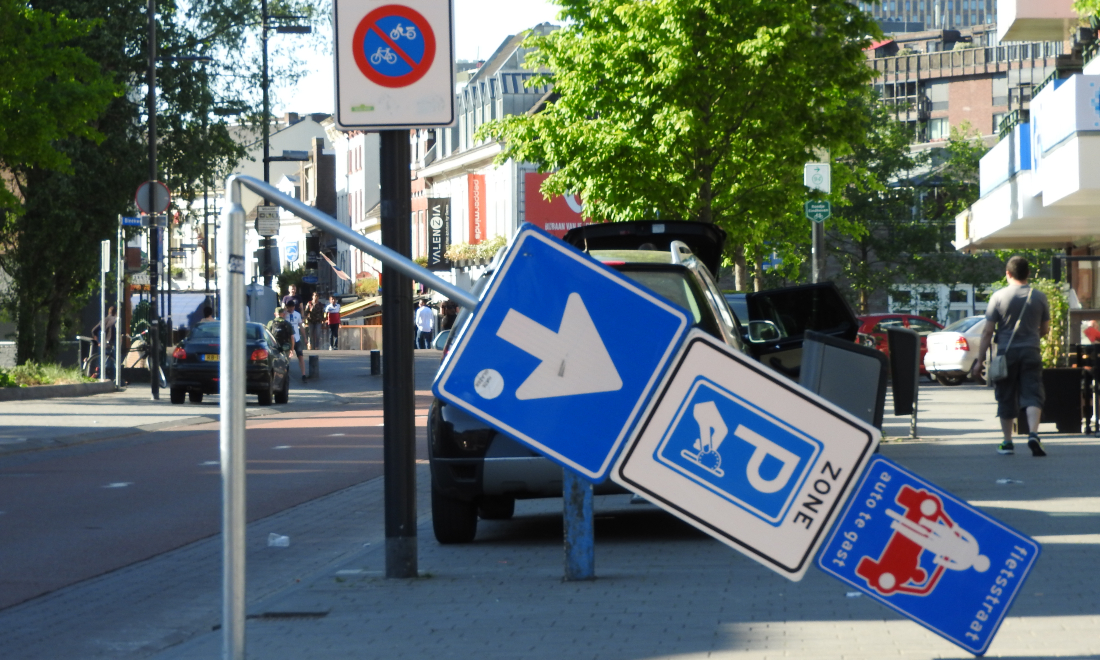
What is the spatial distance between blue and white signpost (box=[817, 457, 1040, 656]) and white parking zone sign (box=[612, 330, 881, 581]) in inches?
10.8

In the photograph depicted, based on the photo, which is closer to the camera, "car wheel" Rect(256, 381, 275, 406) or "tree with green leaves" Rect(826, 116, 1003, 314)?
"car wheel" Rect(256, 381, 275, 406)

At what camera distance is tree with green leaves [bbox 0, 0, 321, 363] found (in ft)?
109

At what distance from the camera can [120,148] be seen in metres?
34.0

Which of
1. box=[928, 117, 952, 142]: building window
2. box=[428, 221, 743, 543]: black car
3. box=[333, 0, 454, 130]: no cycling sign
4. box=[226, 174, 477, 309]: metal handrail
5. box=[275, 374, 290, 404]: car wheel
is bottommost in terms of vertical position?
box=[275, 374, 290, 404]: car wheel

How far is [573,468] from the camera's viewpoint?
3420 millimetres

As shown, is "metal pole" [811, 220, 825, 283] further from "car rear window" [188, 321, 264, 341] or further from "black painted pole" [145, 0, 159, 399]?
"black painted pole" [145, 0, 159, 399]

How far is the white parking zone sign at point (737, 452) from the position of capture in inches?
135

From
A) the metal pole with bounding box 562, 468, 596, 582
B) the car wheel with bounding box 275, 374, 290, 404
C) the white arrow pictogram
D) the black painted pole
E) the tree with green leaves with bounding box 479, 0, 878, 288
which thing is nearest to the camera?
the white arrow pictogram

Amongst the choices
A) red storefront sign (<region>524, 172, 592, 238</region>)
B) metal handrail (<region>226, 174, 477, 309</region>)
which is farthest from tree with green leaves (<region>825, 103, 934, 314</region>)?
metal handrail (<region>226, 174, 477, 309</region>)

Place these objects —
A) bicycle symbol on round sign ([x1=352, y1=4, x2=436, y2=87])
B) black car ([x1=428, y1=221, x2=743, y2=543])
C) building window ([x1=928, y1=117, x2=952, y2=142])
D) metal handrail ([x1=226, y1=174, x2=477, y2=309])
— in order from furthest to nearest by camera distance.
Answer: building window ([x1=928, y1=117, x2=952, y2=142]) < black car ([x1=428, y1=221, x2=743, y2=543]) < bicycle symbol on round sign ([x1=352, y1=4, x2=436, y2=87]) < metal handrail ([x1=226, y1=174, x2=477, y2=309])

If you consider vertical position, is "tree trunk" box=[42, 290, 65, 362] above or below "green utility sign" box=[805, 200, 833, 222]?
below

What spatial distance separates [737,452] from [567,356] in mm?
460

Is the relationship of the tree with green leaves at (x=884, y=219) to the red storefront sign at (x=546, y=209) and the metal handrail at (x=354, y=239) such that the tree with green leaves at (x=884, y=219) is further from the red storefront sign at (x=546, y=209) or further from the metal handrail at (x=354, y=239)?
the metal handrail at (x=354, y=239)

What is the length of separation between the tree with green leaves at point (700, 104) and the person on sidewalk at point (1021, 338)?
11752 mm
